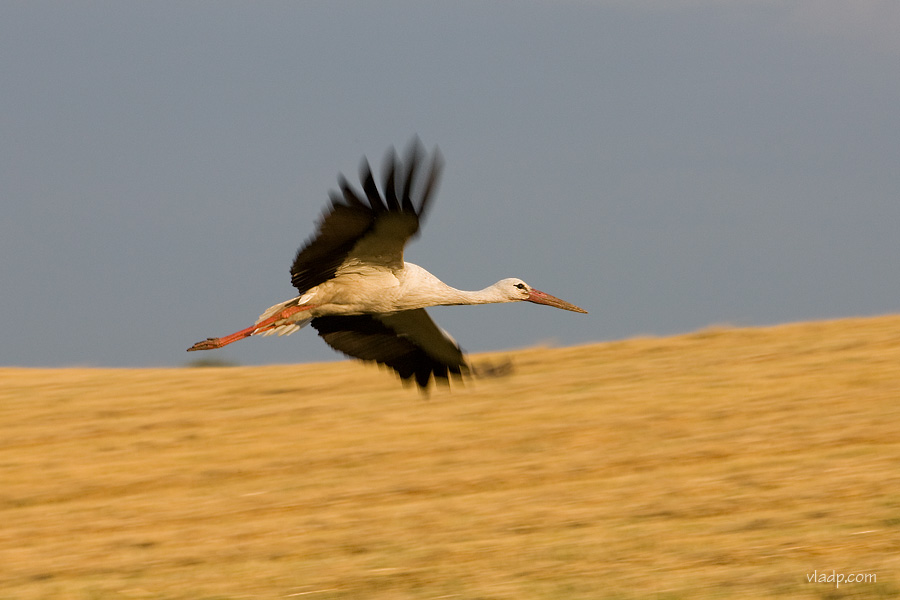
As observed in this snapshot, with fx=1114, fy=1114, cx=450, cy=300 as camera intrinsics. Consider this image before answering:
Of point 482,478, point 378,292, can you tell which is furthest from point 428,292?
point 482,478

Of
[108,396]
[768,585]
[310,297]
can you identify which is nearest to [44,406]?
[108,396]

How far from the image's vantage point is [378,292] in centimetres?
843

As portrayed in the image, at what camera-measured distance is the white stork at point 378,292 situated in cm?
738

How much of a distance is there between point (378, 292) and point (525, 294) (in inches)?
61.8

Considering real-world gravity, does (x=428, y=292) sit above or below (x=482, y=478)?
above

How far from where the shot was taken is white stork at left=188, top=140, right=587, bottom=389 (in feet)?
24.2

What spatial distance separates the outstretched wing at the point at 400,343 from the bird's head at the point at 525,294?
0.64 m

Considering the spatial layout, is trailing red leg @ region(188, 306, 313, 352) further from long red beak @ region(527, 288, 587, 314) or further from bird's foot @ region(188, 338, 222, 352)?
long red beak @ region(527, 288, 587, 314)

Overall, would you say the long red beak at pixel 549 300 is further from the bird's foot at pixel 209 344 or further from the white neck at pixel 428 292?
the bird's foot at pixel 209 344

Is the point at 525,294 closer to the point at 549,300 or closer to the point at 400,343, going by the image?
the point at 549,300

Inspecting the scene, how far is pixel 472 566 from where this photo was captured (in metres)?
6.77

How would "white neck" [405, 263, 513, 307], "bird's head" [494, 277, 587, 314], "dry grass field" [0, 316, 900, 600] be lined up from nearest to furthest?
"dry grass field" [0, 316, 900, 600]
"white neck" [405, 263, 513, 307]
"bird's head" [494, 277, 587, 314]

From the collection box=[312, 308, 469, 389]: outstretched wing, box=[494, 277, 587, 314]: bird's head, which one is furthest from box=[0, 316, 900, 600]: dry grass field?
box=[494, 277, 587, 314]: bird's head

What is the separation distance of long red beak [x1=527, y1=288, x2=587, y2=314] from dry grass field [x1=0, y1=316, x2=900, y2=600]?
46.4 inches
